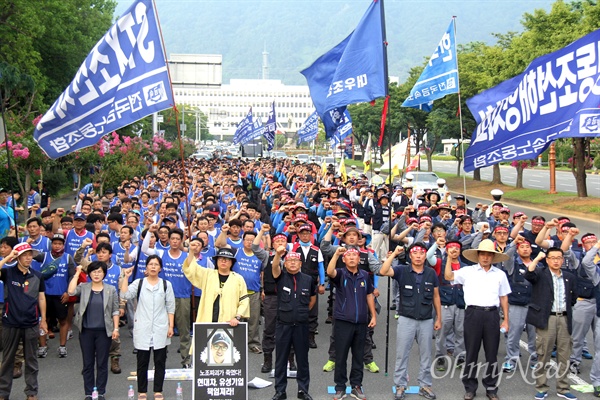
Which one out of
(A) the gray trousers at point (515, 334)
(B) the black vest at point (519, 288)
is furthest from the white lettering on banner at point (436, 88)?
(A) the gray trousers at point (515, 334)

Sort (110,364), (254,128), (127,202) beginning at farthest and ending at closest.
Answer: (254,128), (127,202), (110,364)

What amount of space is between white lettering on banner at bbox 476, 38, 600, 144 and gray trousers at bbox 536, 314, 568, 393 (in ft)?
8.39

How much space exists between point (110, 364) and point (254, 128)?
92.0 feet

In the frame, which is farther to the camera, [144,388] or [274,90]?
[274,90]

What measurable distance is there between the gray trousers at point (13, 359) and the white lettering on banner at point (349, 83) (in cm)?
582

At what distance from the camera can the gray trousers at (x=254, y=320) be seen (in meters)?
9.43

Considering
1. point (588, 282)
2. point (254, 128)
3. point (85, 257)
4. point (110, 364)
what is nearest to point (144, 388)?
point (110, 364)

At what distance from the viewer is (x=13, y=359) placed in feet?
25.2

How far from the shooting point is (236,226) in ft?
31.7

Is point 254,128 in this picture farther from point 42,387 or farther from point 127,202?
point 42,387

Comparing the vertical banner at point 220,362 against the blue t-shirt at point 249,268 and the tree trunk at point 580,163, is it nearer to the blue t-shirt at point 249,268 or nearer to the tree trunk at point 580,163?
the blue t-shirt at point 249,268

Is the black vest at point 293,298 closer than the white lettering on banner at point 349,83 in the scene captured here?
Yes

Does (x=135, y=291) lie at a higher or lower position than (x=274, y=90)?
lower

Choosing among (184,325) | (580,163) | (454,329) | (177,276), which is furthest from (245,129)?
(454,329)
